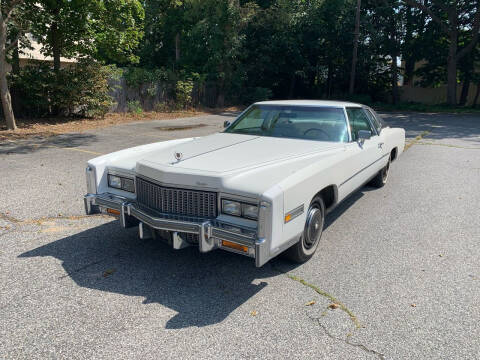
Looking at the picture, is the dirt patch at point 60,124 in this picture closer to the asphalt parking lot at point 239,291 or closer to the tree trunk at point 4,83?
the tree trunk at point 4,83

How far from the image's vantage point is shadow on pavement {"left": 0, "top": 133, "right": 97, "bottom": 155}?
9.66m

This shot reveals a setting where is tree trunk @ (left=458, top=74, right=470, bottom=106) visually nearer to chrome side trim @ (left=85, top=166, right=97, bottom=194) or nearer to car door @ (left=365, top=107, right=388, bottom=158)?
car door @ (left=365, top=107, right=388, bottom=158)

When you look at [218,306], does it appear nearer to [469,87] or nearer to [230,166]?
[230,166]

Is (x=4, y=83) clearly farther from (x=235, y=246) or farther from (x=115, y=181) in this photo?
(x=235, y=246)

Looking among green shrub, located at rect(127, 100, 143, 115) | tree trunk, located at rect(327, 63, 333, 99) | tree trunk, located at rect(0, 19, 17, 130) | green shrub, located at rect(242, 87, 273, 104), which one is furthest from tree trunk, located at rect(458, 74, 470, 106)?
tree trunk, located at rect(0, 19, 17, 130)

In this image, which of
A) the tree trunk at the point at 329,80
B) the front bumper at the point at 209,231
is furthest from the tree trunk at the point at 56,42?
the tree trunk at the point at 329,80

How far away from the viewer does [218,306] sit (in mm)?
3098

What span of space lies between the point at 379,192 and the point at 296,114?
2503mm

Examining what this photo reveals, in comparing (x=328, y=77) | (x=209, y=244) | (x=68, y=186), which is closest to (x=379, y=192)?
(x=209, y=244)

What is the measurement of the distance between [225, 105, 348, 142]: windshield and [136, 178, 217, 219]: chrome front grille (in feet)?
6.23

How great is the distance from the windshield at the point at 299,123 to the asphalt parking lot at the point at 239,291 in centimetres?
118

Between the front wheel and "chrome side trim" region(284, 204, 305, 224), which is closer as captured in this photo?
"chrome side trim" region(284, 204, 305, 224)

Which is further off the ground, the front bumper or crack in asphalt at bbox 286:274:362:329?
the front bumper

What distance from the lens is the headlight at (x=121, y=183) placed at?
394cm
